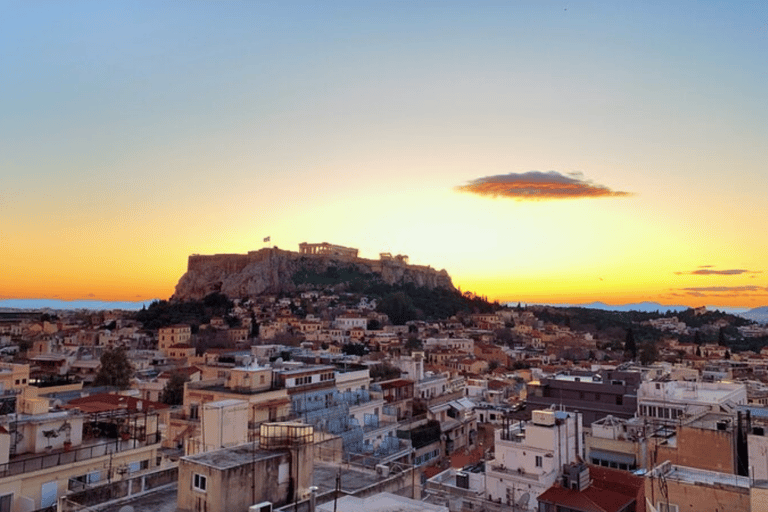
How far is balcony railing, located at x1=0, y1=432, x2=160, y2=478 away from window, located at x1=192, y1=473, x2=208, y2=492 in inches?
233

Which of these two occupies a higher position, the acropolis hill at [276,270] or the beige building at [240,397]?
the acropolis hill at [276,270]

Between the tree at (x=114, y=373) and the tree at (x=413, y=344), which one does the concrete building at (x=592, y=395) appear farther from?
the tree at (x=413, y=344)

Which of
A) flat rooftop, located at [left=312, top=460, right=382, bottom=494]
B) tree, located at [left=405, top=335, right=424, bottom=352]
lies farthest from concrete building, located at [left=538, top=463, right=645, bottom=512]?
tree, located at [left=405, top=335, right=424, bottom=352]

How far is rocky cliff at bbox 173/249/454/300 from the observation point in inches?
5679

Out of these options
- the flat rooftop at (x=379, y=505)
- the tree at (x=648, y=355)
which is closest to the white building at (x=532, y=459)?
the flat rooftop at (x=379, y=505)

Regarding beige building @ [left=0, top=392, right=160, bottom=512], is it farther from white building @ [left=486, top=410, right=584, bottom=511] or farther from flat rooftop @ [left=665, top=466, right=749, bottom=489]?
flat rooftop @ [left=665, top=466, right=749, bottom=489]

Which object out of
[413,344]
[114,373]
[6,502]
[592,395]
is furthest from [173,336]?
[6,502]

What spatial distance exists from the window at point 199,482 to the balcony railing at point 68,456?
593 centimetres

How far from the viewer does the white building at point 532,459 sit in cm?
2041

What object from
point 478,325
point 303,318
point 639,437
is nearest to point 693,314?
point 478,325

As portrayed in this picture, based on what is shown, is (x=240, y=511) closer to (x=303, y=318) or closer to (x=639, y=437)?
(x=639, y=437)

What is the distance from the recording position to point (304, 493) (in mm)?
9609

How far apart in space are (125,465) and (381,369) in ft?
103

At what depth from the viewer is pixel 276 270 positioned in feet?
483
